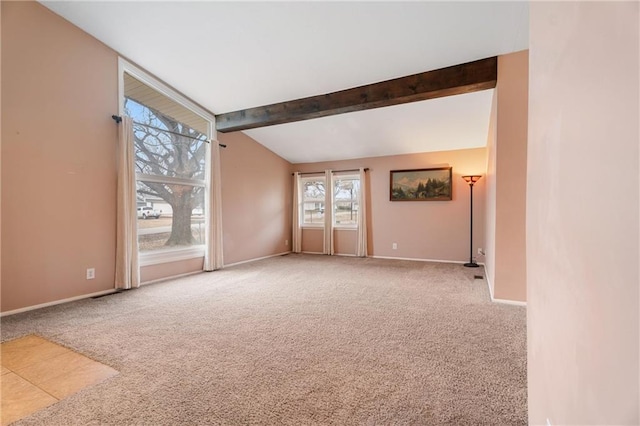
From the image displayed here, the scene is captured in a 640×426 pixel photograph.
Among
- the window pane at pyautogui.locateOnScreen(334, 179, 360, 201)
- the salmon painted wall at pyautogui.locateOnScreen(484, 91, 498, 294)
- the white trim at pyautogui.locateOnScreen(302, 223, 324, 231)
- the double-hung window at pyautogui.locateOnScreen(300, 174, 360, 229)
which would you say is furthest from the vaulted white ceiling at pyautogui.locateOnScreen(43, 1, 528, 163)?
the white trim at pyautogui.locateOnScreen(302, 223, 324, 231)

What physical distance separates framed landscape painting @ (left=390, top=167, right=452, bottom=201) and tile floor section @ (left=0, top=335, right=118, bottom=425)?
5296 millimetres

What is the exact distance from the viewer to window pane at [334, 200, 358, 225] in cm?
646

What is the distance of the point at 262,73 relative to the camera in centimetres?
362

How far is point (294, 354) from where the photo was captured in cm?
193

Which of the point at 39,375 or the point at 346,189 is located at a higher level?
the point at 346,189

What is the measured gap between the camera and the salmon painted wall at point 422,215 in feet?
17.6

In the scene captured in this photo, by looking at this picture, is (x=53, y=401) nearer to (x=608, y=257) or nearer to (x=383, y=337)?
(x=383, y=337)

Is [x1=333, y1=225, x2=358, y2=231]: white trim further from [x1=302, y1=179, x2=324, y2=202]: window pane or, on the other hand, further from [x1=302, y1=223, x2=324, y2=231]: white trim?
[x1=302, y1=179, x2=324, y2=202]: window pane

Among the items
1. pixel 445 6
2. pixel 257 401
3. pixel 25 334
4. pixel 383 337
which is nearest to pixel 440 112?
pixel 445 6

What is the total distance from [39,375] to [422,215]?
5.60 m

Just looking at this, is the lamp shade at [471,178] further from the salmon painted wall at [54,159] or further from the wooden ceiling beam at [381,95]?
the salmon painted wall at [54,159]

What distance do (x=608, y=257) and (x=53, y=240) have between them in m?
4.17

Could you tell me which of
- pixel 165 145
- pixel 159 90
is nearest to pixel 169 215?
pixel 165 145

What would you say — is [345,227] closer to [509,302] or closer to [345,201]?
[345,201]
